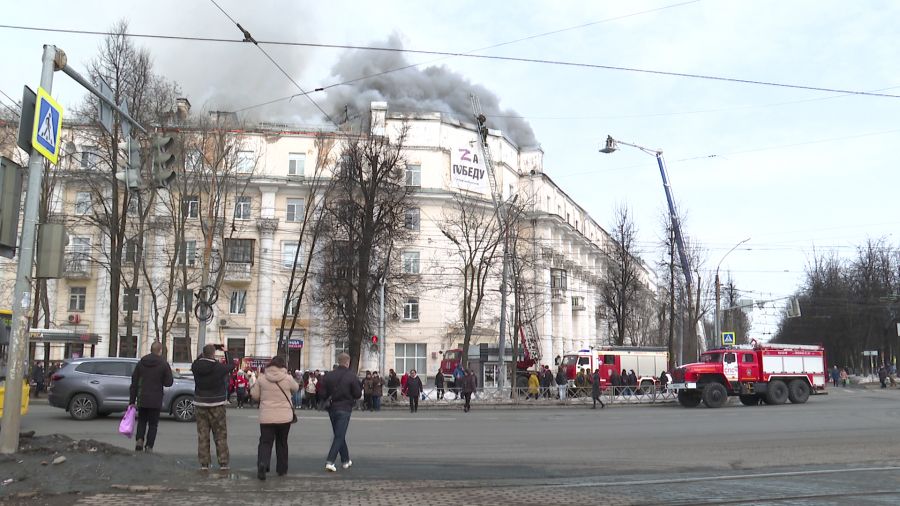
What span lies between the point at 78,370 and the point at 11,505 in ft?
42.7

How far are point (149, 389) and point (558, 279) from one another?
186ft

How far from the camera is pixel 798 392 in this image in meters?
33.3

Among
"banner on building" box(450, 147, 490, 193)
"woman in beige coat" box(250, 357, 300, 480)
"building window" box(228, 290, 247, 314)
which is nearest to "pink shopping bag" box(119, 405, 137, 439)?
"woman in beige coat" box(250, 357, 300, 480)

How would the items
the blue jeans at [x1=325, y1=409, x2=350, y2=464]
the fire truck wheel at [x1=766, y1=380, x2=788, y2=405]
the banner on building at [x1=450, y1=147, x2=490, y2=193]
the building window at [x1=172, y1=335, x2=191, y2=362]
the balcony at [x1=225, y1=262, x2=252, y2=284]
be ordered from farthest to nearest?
the banner on building at [x1=450, y1=147, x2=490, y2=193]
the balcony at [x1=225, y1=262, x2=252, y2=284]
the building window at [x1=172, y1=335, x2=191, y2=362]
the fire truck wheel at [x1=766, y1=380, x2=788, y2=405]
the blue jeans at [x1=325, y1=409, x2=350, y2=464]

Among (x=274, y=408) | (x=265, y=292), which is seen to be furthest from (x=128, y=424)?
(x=265, y=292)

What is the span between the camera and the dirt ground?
8.44m

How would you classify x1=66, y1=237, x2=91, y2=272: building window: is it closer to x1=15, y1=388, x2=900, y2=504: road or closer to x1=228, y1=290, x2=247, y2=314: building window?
x1=228, y1=290, x2=247, y2=314: building window

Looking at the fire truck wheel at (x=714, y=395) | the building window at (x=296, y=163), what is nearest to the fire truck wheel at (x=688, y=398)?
the fire truck wheel at (x=714, y=395)

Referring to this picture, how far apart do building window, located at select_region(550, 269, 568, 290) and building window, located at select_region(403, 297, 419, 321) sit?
43.2ft

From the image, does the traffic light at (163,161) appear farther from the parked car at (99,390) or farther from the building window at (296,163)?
the building window at (296,163)

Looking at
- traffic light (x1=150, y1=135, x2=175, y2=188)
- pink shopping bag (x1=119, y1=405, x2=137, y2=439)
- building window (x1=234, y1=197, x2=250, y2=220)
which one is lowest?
pink shopping bag (x1=119, y1=405, x2=137, y2=439)

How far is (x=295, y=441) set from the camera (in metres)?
14.9

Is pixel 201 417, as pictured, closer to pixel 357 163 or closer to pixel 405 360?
pixel 357 163

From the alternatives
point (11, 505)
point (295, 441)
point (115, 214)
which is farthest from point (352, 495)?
point (115, 214)
